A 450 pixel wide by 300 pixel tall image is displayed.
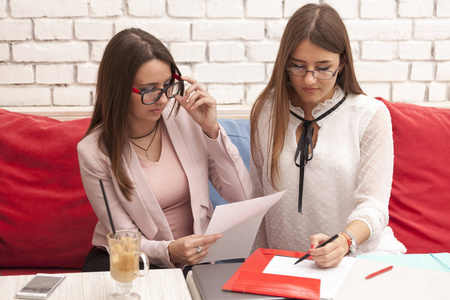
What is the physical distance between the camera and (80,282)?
3.54ft

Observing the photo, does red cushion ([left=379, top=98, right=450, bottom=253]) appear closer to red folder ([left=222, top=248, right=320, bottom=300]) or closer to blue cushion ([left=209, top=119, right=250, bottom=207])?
blue cushion ([left=209, top=119, right=250, bottom=207])

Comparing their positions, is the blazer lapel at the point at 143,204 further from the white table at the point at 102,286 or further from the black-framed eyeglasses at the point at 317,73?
the black-framed eyeglasses at the point at 317,73

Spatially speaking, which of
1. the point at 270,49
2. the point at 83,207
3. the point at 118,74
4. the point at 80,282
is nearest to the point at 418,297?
the point at 80,282

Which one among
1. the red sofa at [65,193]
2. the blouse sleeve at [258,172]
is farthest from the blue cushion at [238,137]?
the blouse sleeve at [258,172]

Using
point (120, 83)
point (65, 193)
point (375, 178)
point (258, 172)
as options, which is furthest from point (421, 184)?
point (65, 193)

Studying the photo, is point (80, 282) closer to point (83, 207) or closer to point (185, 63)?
point (83, 207)

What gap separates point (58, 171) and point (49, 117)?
1.06 ft

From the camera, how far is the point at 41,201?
175cm

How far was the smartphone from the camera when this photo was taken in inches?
39.7

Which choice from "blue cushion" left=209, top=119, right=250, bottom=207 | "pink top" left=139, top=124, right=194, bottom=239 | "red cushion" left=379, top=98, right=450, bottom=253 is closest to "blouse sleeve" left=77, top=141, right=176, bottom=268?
"pink top" left=139, top=124, right=194, bottom=239

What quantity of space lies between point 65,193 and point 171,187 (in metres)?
0.45

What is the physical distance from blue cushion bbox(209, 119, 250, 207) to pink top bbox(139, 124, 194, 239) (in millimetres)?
260

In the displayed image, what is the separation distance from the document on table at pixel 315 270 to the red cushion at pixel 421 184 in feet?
2.50

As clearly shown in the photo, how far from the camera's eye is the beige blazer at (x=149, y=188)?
Answer: 1.48 m
